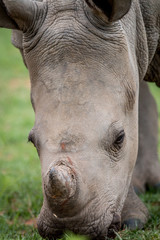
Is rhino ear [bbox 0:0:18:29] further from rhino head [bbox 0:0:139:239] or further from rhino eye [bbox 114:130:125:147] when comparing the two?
rhino eye [bbox 114:130:125:147]

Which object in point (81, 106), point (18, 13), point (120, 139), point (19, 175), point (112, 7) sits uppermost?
point (112, 7)

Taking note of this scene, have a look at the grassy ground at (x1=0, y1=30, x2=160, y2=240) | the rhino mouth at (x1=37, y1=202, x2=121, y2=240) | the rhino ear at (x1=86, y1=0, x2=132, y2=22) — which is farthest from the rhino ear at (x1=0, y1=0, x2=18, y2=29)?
the grassy ground at (x1=0, y1=30, x2=160, y2=240)

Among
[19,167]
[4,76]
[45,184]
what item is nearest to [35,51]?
[45,184]

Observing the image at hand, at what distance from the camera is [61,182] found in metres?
3.67

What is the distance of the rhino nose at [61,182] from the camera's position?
3.67 m

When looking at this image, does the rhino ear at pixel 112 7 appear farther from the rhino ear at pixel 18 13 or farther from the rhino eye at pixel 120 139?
the rhino eye at pixel 120 139

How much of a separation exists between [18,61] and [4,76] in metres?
1.78

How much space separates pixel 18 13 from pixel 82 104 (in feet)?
2.89

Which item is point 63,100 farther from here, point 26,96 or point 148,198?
point 26,96

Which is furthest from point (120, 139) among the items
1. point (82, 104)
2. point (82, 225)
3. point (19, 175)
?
point (19, 175)

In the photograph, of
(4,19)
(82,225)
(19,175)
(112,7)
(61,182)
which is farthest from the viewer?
(19,175)

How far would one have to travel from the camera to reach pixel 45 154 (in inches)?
159

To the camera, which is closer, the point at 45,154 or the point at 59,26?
the point at 45,154

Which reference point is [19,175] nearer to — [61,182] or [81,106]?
[81,106]
